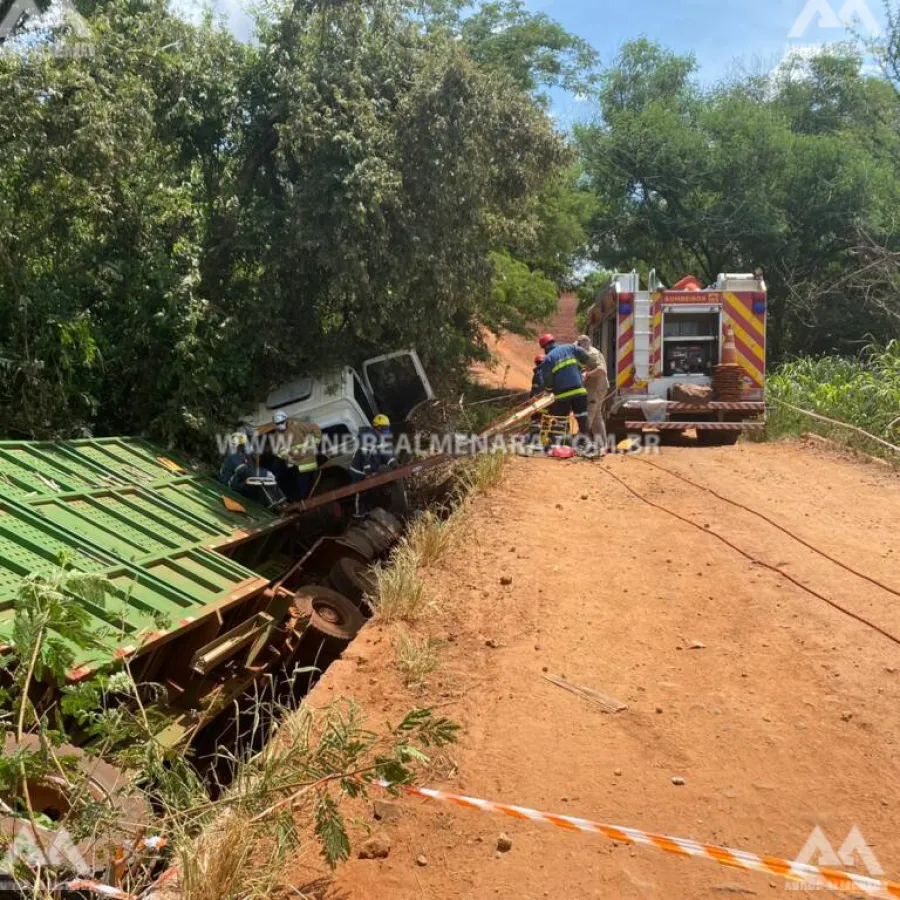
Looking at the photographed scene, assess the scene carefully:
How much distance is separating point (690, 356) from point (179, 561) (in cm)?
856

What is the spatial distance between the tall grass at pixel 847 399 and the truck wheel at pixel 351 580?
6.44 meters

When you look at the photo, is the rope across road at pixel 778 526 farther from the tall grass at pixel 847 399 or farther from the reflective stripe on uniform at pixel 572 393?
the tall grass at pixel 847 399

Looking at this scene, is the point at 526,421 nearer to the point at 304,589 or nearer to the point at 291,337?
the point at 291,337

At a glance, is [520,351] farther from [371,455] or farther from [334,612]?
[334,612]

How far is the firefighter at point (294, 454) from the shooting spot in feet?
29.7

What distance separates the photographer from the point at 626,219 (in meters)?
21.4

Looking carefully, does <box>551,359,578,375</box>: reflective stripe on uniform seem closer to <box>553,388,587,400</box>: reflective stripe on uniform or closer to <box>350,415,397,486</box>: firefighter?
<box>553,388,587,400</box>: reflective stripe on uniform

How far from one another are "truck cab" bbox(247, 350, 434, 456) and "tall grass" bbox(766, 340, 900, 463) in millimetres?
5427

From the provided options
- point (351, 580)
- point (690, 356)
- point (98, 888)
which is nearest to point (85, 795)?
point (98, 888)

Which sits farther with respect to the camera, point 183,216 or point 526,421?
point 526,421

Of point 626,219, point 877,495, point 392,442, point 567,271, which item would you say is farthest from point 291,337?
point 626,219

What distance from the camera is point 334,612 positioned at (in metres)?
7.22

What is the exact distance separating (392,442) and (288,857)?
7.32 m

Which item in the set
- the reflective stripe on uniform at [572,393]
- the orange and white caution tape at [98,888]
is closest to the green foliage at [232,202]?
the reflective stripe on uniform at [572,393]
